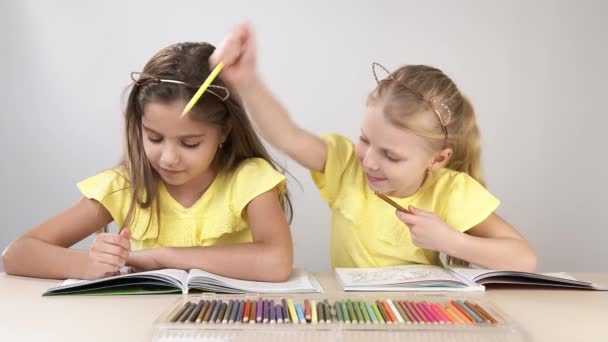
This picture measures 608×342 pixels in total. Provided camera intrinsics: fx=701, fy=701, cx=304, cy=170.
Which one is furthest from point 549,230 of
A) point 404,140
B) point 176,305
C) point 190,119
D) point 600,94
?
point 176,305

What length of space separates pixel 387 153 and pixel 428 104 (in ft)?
0.44

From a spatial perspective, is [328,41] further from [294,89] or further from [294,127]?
[294,127]

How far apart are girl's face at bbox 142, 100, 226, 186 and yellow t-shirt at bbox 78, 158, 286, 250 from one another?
0.36ft

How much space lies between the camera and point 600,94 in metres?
2.40

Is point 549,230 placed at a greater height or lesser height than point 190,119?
lesser

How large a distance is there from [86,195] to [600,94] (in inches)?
69.7

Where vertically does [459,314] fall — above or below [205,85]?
below

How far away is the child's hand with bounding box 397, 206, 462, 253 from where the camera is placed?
134 centimetres

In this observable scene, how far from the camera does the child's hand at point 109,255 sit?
121 cm

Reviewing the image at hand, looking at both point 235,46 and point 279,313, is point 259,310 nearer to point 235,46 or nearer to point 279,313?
point 279,313

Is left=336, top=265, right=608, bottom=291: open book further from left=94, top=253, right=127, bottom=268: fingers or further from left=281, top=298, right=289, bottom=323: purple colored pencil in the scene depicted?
left=94, top=253, right=127, bottom=268: fingers

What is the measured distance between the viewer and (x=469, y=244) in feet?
4.54

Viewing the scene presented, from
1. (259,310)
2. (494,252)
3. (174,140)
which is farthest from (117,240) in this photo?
(494,252)

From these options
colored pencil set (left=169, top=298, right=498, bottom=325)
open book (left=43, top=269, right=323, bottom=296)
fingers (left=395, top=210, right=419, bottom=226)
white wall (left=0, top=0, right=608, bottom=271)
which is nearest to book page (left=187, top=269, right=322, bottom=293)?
open book (left=43, top=269, right=323, bottom=296)
